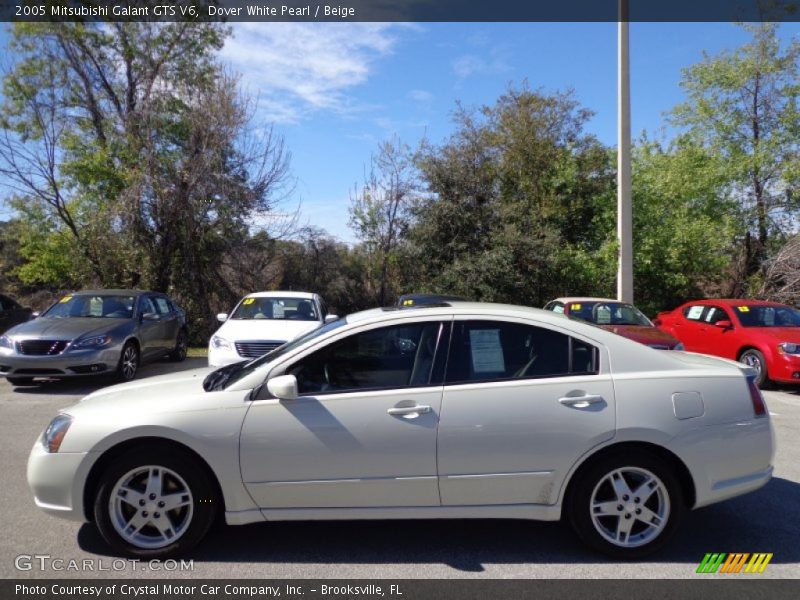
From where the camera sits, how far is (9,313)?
573 inches

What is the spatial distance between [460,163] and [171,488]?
62.1ft

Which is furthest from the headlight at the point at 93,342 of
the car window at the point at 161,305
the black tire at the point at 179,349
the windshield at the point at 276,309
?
the black tire at the point at 179,349

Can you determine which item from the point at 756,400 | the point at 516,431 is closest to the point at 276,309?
the point at 516,431

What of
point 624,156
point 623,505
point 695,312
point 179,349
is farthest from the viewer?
point 624,156

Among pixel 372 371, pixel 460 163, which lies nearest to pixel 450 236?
pixel 460 163

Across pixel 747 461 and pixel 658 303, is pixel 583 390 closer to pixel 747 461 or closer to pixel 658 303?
pixel 747 461

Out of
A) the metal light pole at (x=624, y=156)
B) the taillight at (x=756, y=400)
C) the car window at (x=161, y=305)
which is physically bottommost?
the taillight at (x=756, y=400)

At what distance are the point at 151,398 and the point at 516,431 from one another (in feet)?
7.57

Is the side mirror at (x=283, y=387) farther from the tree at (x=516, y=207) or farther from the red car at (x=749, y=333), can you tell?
the tree at (x=516, y=207)

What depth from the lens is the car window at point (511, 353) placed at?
150 inches

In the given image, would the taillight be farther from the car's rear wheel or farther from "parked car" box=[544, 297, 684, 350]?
the car's rear wheel

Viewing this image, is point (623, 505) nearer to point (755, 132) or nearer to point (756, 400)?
point (756, 400)

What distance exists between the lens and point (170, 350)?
12.2 m

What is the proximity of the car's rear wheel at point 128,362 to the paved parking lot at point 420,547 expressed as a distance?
5078 mm
